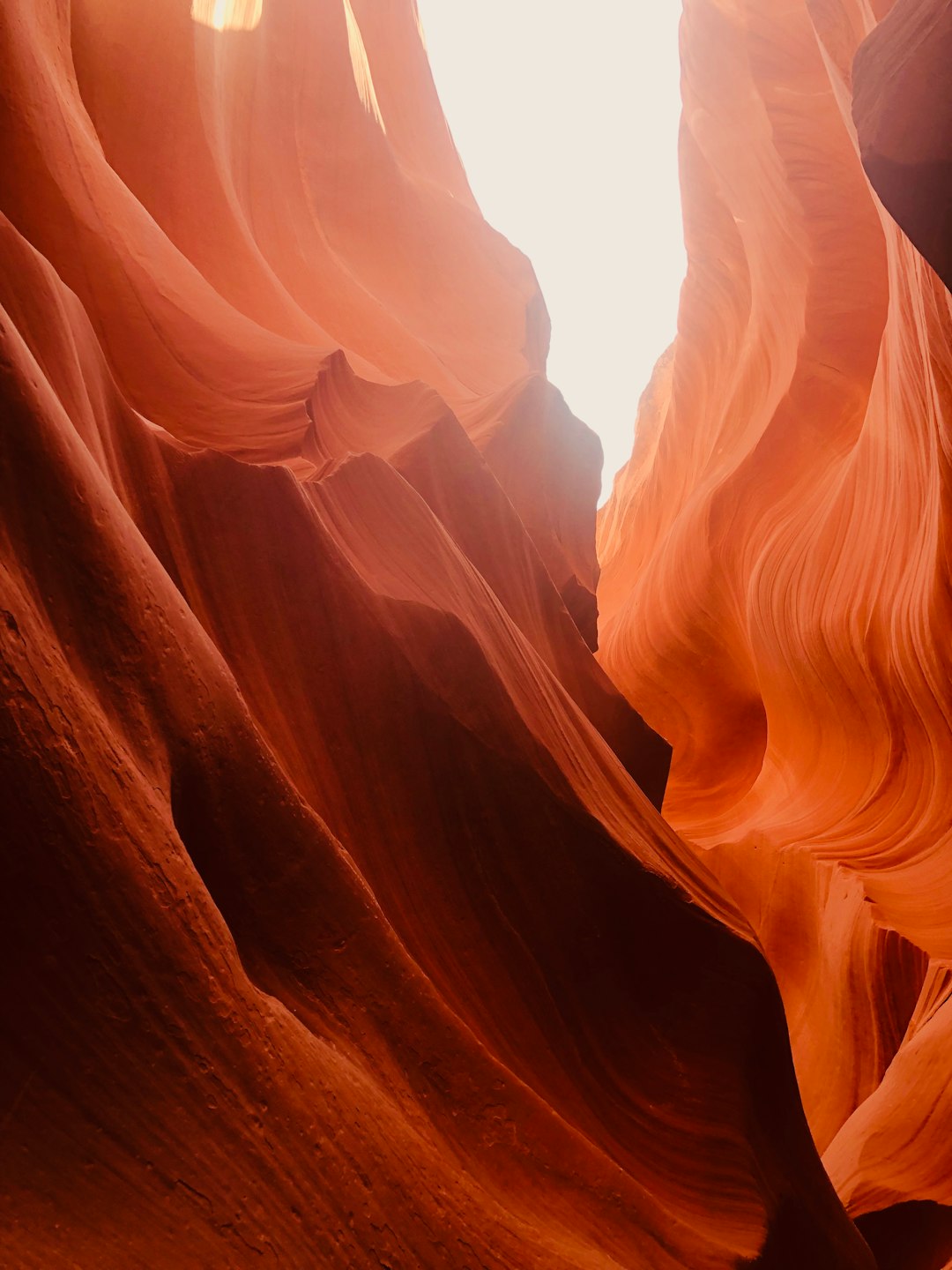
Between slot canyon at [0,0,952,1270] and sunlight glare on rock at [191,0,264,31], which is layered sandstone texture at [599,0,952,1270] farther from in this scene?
sunlight glare on rock at [191,0,264,31]

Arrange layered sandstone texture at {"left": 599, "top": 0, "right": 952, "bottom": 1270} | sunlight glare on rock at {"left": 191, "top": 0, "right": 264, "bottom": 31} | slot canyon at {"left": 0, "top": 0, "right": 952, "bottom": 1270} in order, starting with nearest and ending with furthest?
slot canyon at {"left": 0, "top": 0, "right": 952, "bottom": 1270} → layered sandstone texture at {"left": 599, "top": 0, "right": 952, "bottom": 1270} → sunlight glare on rock at {"left": 191, "top": 0, "right": 264, "bottom": 31}

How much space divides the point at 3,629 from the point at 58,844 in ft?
0.68

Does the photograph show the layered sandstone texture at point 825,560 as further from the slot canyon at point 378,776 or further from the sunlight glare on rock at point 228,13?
the sunlight glare on rock at point 228,13

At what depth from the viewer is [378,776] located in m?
1.68

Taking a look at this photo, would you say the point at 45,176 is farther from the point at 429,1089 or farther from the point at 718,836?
the point at 718,836

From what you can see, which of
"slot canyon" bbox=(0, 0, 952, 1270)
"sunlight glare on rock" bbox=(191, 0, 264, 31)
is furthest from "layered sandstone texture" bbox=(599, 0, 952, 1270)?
"sunlight glare on rock" bbox=(191, 0, 264, 31)

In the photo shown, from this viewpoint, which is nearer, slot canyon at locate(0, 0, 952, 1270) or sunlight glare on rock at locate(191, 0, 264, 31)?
slot canyon at locate(0, 0, 952, 1270)

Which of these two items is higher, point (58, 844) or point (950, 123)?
point (950, 123)

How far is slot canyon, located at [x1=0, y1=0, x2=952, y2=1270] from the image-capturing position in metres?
0.96

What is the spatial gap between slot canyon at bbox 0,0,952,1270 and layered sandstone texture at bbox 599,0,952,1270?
2 cm

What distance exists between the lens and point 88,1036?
92 cm

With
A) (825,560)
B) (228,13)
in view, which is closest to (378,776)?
(825,560)

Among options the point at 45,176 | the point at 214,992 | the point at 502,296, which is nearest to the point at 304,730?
the point at 214,992

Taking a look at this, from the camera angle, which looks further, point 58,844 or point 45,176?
point 45,176
